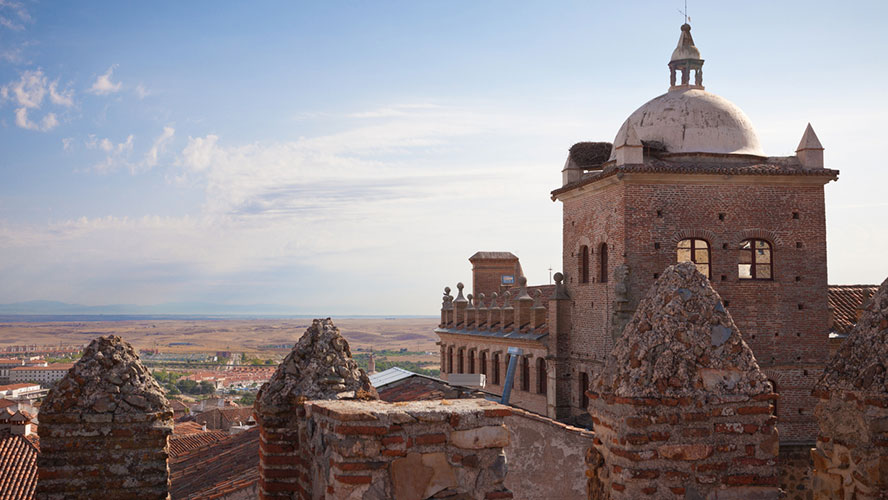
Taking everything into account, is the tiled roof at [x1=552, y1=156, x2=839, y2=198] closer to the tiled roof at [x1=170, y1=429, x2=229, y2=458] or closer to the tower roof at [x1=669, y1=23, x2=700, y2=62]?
the tower roof at [x1=669, y1=23, x2=700, y2=62]

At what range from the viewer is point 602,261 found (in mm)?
29766

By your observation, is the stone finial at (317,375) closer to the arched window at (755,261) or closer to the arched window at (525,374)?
the arched window at (755,261)

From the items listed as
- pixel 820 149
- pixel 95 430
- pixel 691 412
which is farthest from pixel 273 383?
pixel 820 149

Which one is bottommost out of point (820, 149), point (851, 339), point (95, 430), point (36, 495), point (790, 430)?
point (790, 430)

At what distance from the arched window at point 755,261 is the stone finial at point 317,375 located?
23.7m

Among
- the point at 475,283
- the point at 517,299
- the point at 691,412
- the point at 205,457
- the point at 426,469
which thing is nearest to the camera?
the point at 426,469

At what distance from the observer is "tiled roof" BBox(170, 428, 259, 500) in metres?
12.0

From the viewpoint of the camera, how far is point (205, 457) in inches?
789

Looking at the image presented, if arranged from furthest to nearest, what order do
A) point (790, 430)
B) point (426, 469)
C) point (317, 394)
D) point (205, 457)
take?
point (790, 430) → point (205, 457) → point (317, 394) → point (426, 469)

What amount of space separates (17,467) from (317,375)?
61.2 ft

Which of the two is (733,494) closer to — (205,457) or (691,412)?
(691,412)

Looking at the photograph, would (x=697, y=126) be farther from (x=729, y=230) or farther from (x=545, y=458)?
(x=545, y=458)

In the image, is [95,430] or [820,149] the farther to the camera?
[820,149]

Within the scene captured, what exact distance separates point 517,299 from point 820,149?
13264mm
